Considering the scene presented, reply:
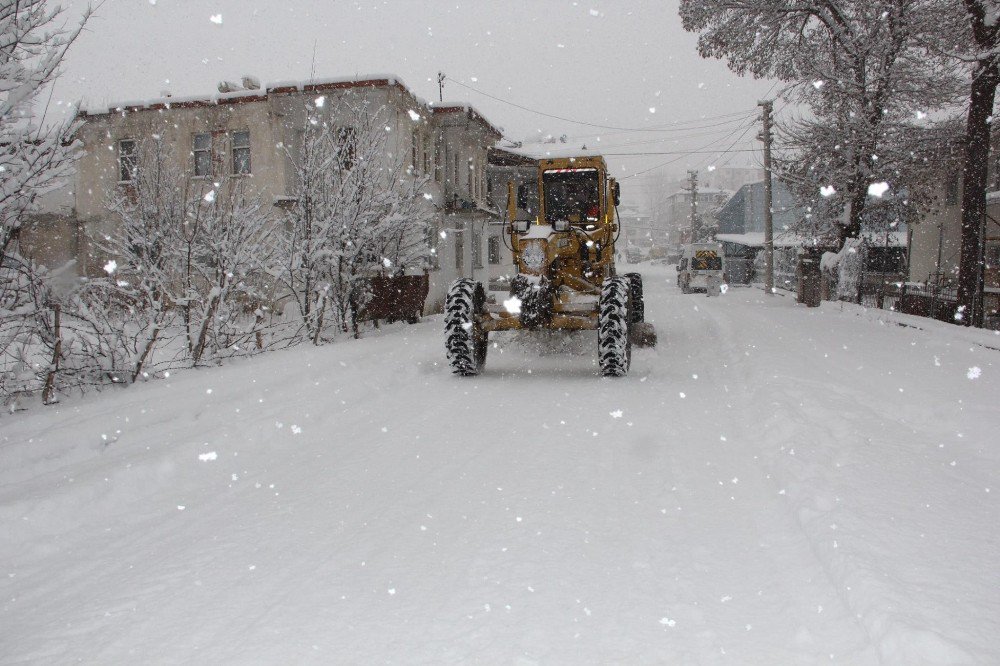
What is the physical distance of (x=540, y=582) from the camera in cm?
319

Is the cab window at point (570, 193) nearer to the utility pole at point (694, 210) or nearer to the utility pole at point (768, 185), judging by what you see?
the utility pole at point (768, 185)

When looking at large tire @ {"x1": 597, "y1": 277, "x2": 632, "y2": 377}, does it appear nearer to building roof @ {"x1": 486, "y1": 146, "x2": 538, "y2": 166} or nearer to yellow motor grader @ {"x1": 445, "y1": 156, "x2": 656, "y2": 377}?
yellow motor grader @ {"x1": 445, "y1": 156, "x2": 656, "y2": 377}

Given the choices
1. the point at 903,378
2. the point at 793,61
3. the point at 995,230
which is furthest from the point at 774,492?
the point at 995,230

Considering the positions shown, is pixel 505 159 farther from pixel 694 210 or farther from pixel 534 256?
pixel 694 210

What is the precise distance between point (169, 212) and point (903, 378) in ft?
31.2

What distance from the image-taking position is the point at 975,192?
14.0 m

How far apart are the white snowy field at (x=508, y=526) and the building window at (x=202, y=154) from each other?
16.0 metres

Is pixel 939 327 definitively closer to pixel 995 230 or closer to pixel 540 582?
pixel 540 582

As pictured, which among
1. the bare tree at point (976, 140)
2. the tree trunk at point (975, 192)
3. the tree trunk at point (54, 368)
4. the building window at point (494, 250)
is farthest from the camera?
the building window at point (494, 250)

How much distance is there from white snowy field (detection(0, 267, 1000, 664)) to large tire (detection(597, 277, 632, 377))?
2.30 ft

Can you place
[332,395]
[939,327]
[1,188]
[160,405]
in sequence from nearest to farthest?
[1,188]
[160,405]
[332,395]
[939,327]

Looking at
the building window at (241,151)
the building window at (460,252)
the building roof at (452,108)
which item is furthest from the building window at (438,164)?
the building window at (241,151)

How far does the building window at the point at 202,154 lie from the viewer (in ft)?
70.4

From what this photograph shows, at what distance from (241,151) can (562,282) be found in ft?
48.1
